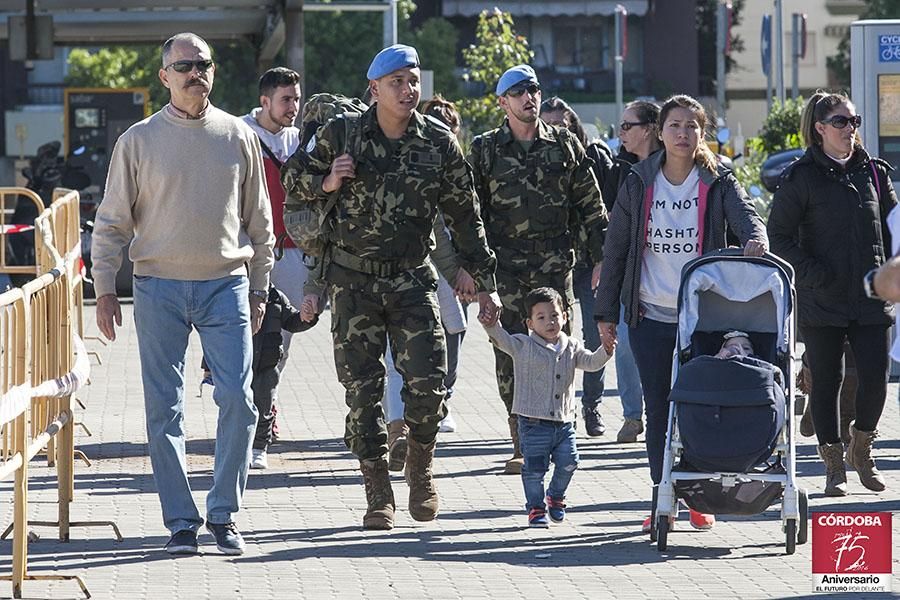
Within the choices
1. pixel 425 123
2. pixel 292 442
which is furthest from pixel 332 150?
pixel 292 442

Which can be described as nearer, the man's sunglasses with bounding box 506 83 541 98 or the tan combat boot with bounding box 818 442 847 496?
the tan combat boot with bounding box 818 442 847 496

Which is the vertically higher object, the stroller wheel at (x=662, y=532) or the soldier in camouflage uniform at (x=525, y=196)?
the soldier in camouflage uniform at (x=525, y=196)

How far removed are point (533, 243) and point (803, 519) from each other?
2.52m

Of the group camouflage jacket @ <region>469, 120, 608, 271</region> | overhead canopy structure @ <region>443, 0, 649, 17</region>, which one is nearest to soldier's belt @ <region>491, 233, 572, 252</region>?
camouflage jacket @ <region>469, 120, 608, 271</region>

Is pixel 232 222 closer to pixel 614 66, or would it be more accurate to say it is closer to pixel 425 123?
pixel 425 123

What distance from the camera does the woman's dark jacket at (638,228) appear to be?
27.4 ft

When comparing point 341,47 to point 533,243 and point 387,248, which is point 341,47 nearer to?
point 533,243

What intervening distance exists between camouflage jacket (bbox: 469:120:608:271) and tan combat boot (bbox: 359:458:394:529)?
5.80ft

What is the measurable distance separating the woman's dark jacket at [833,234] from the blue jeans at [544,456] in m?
1.58

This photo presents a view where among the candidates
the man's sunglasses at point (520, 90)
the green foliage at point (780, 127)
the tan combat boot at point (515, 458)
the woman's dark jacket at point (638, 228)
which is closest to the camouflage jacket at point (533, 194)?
the man's sunglasses at point (520, 90)

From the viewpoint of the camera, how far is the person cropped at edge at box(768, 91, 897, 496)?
9406 mm

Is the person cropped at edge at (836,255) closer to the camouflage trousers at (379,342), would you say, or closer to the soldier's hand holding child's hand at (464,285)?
the soldier's hand holding child's hand at (464,285)

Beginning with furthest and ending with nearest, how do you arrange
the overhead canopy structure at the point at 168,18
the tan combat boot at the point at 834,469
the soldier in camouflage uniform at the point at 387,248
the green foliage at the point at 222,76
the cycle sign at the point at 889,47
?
the green foliage at the point at 222,76, the overhead canopy structure at the point at 168,18, the cycle sign at the point at 889,47, the tan combat boot at the point at 834,469, the soldier in camouflage uniform at the point at 387,248

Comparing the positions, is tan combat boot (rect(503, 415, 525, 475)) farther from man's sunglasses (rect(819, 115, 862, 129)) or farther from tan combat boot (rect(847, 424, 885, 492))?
man's sunglasses (rect(819, 115, 862, 129))
